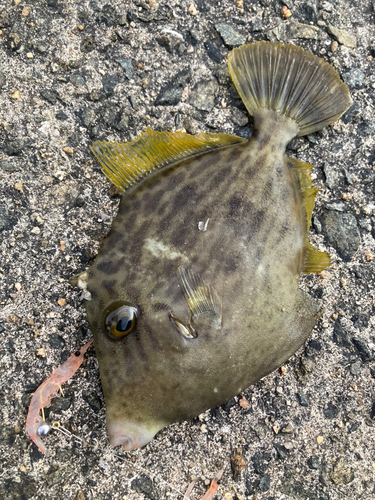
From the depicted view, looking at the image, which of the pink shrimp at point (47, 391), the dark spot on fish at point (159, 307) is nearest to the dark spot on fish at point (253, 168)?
the dark spot on fish at point (159, 307)

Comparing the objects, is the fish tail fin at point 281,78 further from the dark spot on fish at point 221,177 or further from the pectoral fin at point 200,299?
the pectoral fin at point 200,299

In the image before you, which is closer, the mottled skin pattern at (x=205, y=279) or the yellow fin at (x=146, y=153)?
the mottled skin pattern at (x=205, y=279)

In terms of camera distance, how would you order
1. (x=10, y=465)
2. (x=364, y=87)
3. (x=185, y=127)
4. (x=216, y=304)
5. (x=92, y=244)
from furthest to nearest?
(x=364, y=87) → (x=185, y=127) → (x=92, y=244) → (x=10, y=465) → (x=216, y=304)

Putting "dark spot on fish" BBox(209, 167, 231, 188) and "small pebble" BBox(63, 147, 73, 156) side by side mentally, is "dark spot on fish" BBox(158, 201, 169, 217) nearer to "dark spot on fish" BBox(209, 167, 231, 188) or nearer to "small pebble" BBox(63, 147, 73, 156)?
"dark spot on fish" BBox(209, 167, 231, 188)

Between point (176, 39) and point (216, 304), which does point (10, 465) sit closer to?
point (216, 304)

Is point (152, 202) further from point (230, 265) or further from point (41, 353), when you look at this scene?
point (41, 353)

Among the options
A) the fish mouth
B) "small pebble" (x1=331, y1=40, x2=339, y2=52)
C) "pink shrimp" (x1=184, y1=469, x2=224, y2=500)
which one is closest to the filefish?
the fish mouth

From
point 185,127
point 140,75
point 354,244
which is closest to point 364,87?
point 354,244

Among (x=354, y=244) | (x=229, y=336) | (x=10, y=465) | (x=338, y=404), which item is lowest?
(x=338, y=404)
